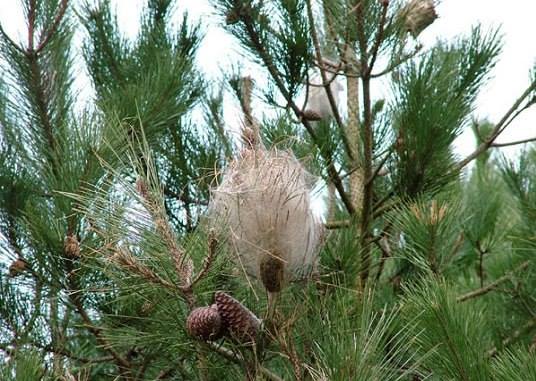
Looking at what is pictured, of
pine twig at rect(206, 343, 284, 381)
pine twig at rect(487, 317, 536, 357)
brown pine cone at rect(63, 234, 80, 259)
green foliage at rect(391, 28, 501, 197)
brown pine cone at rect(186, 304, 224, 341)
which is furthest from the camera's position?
pine twig at rect(487, 317, 536, 357)

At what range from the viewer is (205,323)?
1189mm

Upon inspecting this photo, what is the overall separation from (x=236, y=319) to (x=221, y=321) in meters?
0.02

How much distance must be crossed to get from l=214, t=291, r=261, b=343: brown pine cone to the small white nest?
65 mm

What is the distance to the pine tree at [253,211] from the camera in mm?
1282

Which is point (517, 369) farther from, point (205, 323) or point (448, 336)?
point (205, 323)

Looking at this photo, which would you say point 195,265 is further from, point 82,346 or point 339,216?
point 339,216

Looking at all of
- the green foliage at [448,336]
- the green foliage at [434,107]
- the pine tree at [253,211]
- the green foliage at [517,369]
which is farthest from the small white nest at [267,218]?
the green foliage at [434,107]

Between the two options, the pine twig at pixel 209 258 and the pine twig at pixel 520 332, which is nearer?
the pine twig at pixel 209 258

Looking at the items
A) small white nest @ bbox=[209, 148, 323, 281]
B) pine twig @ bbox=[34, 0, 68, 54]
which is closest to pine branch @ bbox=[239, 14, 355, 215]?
pine twig @ bbox=[34, 0, 68, 54]

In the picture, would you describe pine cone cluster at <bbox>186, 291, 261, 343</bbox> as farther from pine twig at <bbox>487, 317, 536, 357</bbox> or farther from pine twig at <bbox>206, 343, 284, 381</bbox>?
pine twig at <bbox>487, 317, 536, 357</bbox>

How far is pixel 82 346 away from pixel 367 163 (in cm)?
70

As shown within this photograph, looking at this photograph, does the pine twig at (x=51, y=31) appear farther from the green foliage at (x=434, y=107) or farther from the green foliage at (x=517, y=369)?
the green foliage at (x=517, y=369)

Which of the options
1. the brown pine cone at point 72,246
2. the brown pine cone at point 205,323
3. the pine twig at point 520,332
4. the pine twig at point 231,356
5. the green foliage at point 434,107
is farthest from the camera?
the pine twig at point 520,332

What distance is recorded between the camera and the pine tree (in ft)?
4.21
